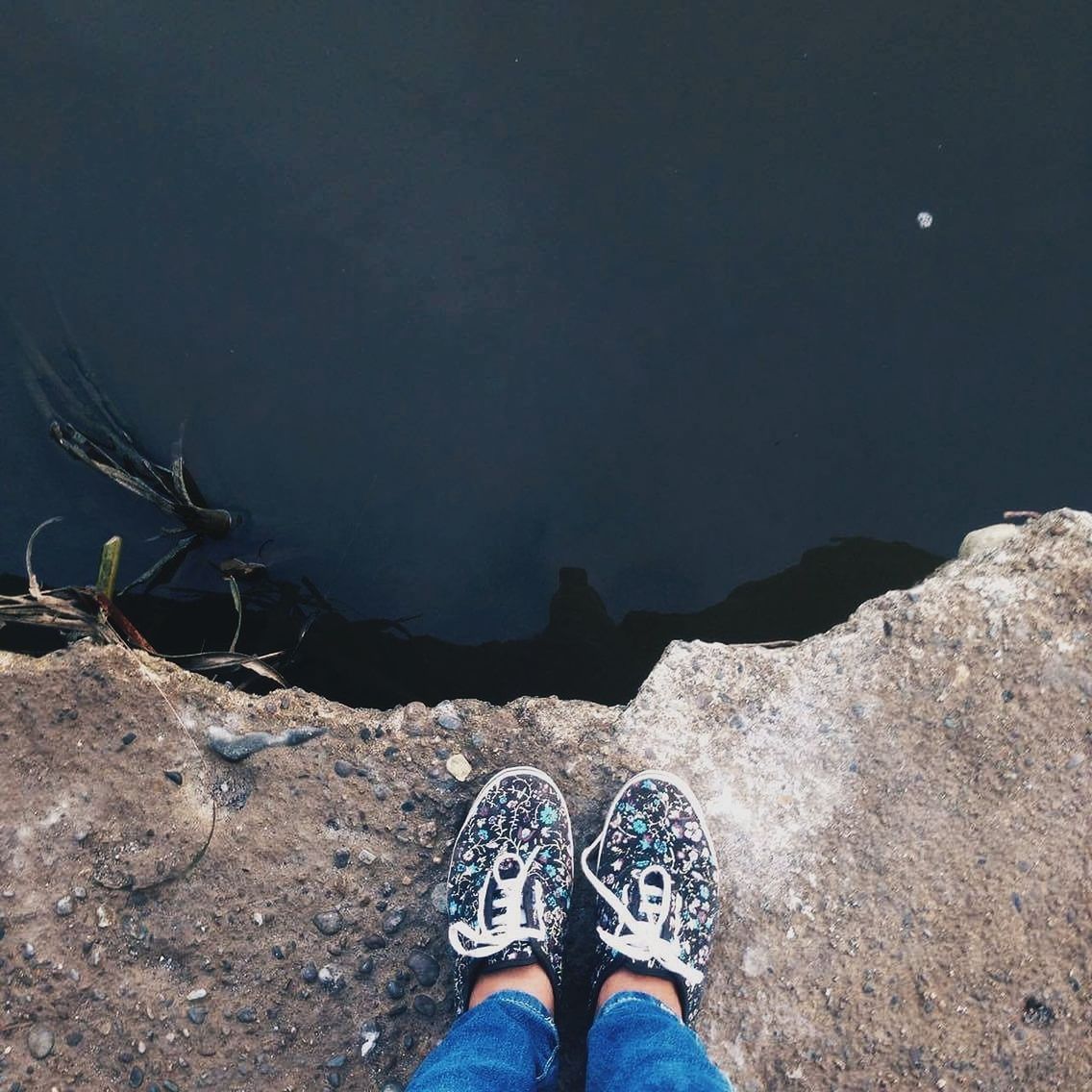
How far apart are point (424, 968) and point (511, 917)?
20cm

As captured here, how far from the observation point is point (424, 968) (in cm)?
162

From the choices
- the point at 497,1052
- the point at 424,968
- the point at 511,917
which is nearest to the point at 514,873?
the point at 511,917

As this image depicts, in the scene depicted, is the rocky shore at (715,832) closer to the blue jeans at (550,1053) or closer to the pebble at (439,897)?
the pebble at (439,897)

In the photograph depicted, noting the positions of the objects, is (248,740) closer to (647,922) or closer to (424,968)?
(424,968)

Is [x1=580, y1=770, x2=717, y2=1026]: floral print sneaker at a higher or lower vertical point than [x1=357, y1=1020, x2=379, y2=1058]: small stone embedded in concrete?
higher

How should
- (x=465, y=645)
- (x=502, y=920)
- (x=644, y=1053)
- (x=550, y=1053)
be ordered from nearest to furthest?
(x=644, y=1053), (x=550, y=1053), (x=502, y=920), (x=465, y=645)

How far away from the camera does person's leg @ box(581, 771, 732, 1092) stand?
156 centimetres

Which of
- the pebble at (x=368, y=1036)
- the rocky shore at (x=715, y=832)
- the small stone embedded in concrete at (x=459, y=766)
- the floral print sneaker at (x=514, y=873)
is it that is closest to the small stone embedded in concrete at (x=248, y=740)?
the rocky shore at (x=715, y=832)

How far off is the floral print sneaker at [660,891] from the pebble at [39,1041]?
106cm

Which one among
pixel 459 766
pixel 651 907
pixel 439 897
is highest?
pixel 459 766

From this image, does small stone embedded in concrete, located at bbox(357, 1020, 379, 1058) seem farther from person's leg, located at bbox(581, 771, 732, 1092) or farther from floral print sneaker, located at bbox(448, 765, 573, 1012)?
person's leg, located at bbox(581, 771, 732, 1092)

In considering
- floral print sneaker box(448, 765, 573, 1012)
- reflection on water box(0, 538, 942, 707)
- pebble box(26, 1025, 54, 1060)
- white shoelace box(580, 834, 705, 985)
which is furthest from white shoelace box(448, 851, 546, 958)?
pebble box(26, 1025, 54, 1060)

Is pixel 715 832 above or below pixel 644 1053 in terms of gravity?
above

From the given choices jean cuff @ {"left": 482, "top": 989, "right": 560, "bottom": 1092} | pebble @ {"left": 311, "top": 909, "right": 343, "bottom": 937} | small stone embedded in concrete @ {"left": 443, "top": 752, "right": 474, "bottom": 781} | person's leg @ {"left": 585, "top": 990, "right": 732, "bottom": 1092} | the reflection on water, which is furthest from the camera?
the reflection on water
